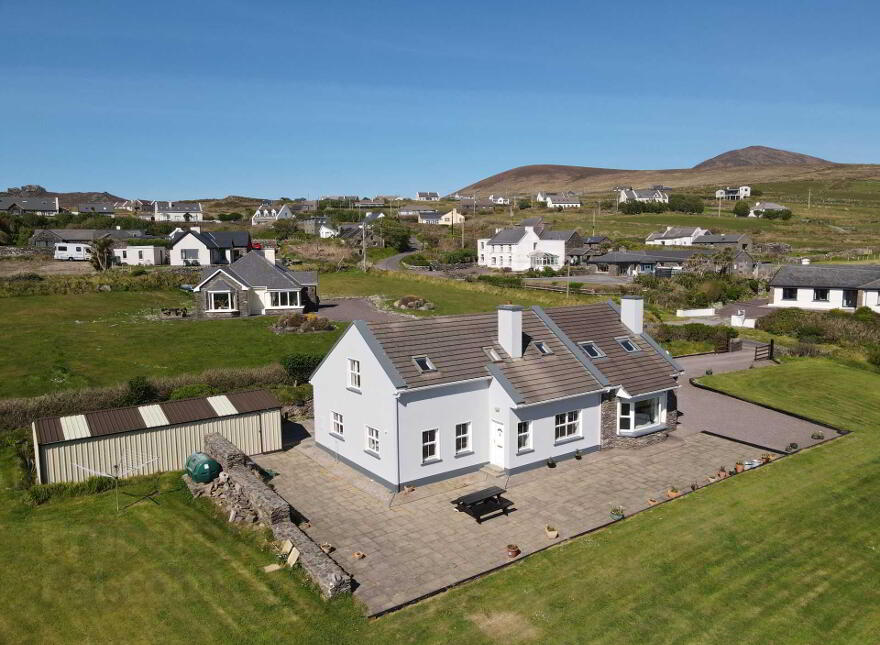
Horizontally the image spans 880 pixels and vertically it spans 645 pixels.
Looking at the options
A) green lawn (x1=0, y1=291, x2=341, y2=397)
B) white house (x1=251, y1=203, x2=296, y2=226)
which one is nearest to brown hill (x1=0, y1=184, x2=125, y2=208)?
white house (x1=251, y1=203, x2=296, y2=226)

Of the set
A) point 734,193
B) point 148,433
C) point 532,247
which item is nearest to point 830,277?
point 532,247

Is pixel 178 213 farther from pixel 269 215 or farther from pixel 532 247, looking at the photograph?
pixel 532 247

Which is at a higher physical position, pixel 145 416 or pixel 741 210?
pixel 741 210

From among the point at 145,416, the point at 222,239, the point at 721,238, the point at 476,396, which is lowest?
the point at 145,416

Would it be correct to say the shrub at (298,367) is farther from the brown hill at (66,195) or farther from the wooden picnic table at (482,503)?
the brown hill at (66,195)

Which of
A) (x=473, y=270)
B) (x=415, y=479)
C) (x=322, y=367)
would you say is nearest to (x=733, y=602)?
(x=415, y=479)
